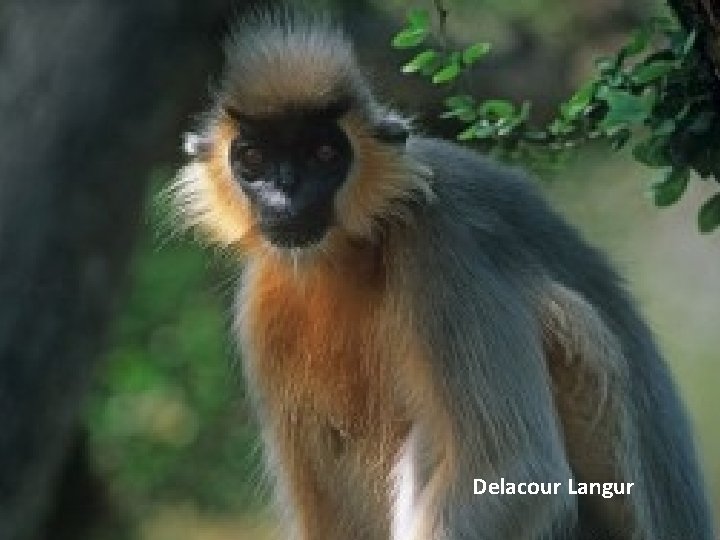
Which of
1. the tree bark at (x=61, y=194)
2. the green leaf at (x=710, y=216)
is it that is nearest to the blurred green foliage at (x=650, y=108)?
the green leaf at (x=710, y=216)

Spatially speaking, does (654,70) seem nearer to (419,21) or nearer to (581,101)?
(581,101)

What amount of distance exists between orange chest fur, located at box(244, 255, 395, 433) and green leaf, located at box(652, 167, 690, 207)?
0.55m

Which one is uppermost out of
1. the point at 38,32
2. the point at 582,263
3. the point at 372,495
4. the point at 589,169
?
the point at 38,32

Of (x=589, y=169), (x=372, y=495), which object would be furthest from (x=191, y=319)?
(x=372, y=495)

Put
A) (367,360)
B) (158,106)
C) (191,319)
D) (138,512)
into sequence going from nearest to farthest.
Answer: (367,360) < (158,106) < (191,319) < (138,512)

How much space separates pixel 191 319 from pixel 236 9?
2.31 meters

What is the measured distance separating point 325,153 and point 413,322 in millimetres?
317

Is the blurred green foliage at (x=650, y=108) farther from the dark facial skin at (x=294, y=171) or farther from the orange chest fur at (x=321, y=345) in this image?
the orange chest fur at (x=321, y=345)

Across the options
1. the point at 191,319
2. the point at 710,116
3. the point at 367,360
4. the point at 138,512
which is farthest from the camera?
the point at 138,512

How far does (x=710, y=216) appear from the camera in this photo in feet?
10.6

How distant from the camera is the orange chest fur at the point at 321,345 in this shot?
3.58 m

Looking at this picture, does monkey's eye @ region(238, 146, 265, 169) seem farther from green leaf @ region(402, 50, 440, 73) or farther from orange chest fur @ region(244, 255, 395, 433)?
green leaf @ region(402, 50, 440, 73)

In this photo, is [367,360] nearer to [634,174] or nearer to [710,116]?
[710,116]

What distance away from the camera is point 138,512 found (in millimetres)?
7480
